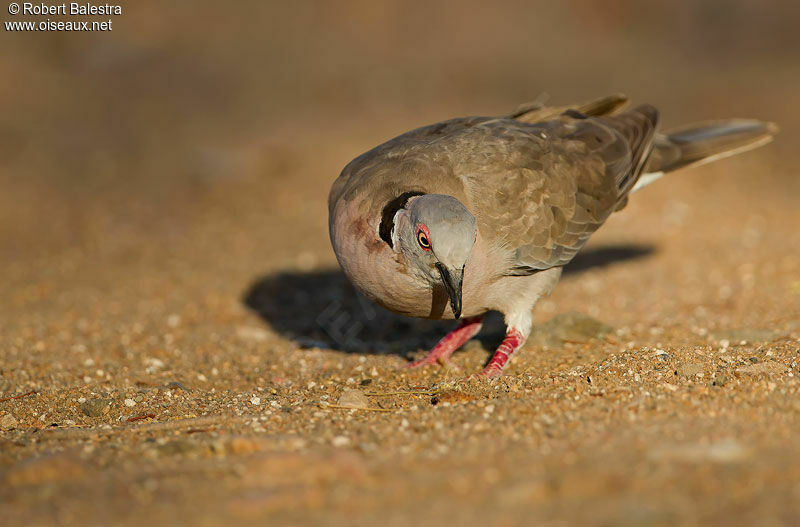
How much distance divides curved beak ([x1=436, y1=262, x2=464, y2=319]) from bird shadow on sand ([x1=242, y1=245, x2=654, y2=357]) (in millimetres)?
1616

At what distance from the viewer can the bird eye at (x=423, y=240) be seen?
416 centimetres

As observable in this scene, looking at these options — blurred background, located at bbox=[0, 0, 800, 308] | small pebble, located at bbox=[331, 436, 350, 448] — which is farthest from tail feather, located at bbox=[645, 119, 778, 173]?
small pebble, located at bbox=[331, 436, 350, 448]

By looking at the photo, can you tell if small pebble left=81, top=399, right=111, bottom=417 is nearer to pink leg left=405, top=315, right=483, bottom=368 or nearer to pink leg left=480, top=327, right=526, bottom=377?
pink leg left=405, top=315, right=483, bottom=368

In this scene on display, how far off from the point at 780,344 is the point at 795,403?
1475 millimetres

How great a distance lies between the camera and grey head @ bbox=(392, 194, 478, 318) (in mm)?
4133

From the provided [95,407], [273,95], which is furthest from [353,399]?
[273,95]

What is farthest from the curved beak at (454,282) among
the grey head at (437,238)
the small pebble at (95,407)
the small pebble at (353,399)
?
the small pebble at (95,407)

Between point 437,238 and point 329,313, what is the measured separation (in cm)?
294

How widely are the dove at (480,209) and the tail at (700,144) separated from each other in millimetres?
268

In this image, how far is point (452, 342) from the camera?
558 cm

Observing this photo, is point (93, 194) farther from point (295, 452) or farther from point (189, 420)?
point (295, 452)

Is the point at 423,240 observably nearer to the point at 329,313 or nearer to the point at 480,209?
the point at 480,209

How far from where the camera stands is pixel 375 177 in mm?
4664

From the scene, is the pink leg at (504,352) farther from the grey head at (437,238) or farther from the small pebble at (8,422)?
the small pebble at (8,422)
